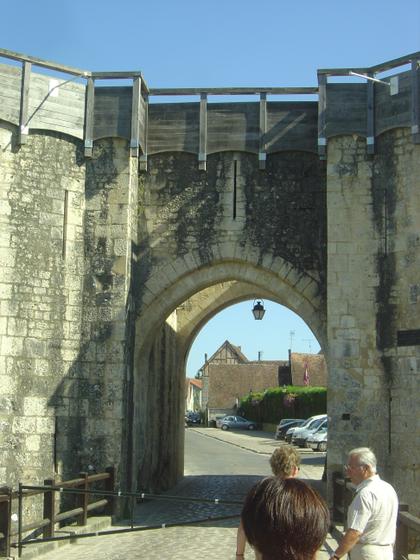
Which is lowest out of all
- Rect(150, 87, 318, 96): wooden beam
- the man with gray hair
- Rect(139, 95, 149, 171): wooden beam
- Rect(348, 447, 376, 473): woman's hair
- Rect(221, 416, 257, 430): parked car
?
Rect(221, 416, 257, 430): parked car

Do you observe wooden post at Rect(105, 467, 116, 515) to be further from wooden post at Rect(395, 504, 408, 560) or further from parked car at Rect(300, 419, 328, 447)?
parked car at Rect(300, 419, 328, 447)

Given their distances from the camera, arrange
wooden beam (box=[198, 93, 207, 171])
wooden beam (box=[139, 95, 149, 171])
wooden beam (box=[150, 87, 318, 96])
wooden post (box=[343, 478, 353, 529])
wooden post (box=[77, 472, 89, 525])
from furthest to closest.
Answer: wooden beam (box=[139, 95, 149, 171]) → wooden beam (box=[198, 93, 207, 171]) → wooden beam (box=[150, 87, 318, 96]) → wooden post (box=[77, 472, 89, 525]) → wooden post (box=[343, 478, 353, 529])

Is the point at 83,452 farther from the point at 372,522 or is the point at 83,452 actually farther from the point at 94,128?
the point at 372,522

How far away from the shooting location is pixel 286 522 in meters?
2.38

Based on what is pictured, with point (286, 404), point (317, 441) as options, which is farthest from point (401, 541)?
point (286, 404)

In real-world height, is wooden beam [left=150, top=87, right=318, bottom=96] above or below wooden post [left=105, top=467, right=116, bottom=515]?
above

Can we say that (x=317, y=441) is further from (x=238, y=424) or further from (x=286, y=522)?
(x=286, y=522)

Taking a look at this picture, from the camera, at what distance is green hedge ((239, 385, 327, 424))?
1623 inches

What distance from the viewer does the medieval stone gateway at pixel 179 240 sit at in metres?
11.2

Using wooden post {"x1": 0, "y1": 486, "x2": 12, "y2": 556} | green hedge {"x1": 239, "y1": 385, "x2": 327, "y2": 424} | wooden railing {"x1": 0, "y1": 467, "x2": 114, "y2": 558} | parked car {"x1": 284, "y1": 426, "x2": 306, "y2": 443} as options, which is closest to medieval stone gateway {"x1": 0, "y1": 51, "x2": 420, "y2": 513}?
wooden railing {"x1": 0, "y1": 467, "x2": 114, "y2": 558}

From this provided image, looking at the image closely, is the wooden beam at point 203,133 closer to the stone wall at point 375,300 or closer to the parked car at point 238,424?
the stone wall at point 375,300

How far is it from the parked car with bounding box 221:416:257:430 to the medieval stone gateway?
38170 millimetres

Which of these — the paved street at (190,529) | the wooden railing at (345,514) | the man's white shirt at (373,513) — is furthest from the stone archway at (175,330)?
the man's white shirt at (373,513)

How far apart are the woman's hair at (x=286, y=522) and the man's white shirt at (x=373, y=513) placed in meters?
2.61
